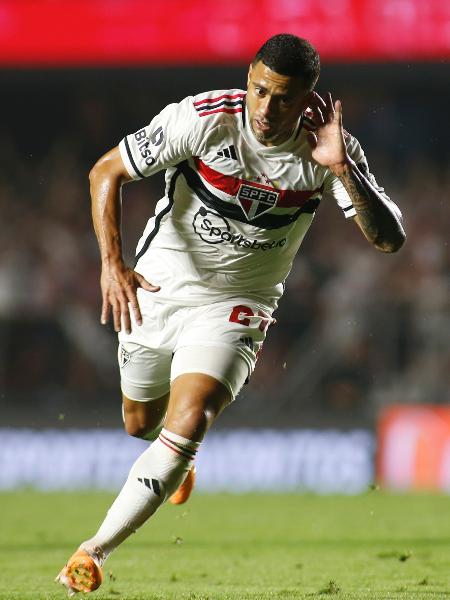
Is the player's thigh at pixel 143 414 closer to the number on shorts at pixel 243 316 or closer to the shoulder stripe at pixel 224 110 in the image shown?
the number on shorts at pixel 243 316

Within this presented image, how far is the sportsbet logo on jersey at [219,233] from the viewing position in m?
6.03

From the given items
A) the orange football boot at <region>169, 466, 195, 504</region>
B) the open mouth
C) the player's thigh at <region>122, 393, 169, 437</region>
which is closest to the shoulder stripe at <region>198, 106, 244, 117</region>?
the open mouth

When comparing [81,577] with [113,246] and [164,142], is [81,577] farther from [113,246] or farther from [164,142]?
[164,142]

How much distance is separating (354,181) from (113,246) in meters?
1.18

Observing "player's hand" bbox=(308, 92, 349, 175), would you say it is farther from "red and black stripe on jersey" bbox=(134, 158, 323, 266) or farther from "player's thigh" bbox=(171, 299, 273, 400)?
"player's thigh" bbox=(171, 299, 273, 400)

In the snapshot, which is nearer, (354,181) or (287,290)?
(354,181)

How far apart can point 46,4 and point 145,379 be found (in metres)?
9.58

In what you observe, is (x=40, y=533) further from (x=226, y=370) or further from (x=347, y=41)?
(x=347, y=41)

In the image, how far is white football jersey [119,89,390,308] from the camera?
18.9 feet

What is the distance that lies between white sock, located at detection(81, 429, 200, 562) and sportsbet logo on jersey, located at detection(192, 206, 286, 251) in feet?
Answer: 3.73

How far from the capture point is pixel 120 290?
5496 mm

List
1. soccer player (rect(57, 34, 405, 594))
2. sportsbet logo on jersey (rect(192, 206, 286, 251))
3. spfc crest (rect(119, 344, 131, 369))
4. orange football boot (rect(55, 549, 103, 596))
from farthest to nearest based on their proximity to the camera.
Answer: spfc crest (rect(119, 344, 131, 369))
sportsbet logo on jersey (rect(192, 206, 286, 251))
soccer player (rect(57, 34, 405, 594))
orange football boot (rect(55, 549, 103, 596))

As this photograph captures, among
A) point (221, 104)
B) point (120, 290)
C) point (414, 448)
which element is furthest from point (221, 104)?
point (414, 448)

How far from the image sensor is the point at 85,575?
5102 mm
